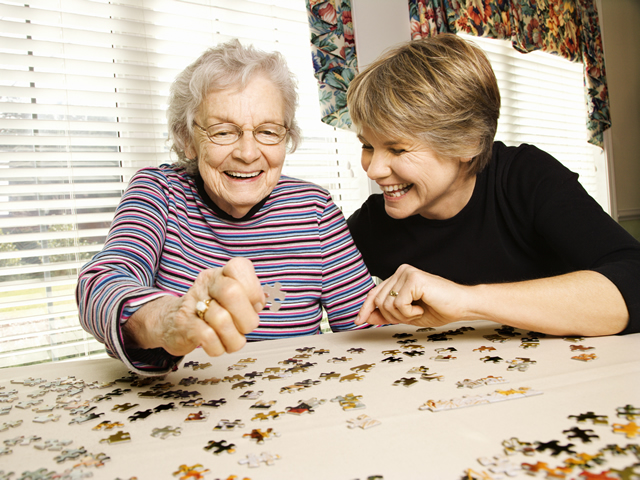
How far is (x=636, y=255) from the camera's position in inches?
55.1

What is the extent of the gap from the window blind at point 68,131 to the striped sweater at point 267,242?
2.49 feet

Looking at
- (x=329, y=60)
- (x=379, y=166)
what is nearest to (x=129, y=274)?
(x=379, y=166)

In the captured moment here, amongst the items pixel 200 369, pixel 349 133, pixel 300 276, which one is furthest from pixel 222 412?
pixel 349 133

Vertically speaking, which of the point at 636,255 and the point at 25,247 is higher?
the point at 25,247

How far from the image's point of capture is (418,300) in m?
1.42

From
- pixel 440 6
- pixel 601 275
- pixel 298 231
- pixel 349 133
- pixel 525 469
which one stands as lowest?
pixel 525 469

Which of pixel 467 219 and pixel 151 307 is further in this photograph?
pixel 467 219

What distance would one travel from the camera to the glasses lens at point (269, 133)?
1711 millimetres

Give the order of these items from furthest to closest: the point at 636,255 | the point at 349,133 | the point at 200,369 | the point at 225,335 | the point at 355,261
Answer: the point at 349,133
the point at 355,261
the point at 636,255
the point at 200,369
the point at 225,335

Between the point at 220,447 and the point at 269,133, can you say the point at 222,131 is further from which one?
the point at 220,447

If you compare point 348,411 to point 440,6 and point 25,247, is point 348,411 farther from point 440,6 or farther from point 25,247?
point 440,6

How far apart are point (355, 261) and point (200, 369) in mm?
853

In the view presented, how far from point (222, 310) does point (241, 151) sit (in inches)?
36.9

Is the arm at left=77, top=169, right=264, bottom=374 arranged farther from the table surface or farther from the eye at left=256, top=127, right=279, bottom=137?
the eye at left=256, top=127, right=279, bottom=137
